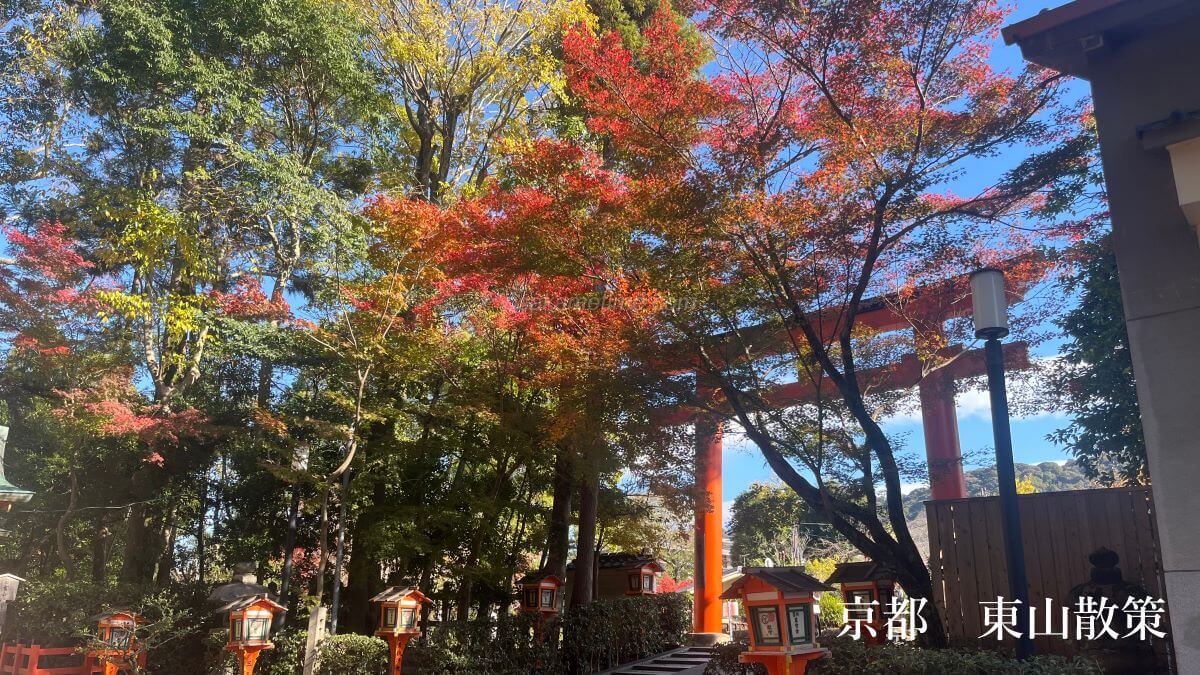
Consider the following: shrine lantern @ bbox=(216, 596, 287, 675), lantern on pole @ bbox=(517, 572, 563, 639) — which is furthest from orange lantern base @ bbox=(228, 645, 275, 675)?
lantern on pole @ bbox=(517, 572, 563, 639)

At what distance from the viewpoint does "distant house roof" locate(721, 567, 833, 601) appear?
582cm

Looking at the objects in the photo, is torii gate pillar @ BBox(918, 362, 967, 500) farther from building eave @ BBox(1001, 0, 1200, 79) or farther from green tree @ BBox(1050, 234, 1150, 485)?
building eave @ BBox(1001, 0, 1200, 79)

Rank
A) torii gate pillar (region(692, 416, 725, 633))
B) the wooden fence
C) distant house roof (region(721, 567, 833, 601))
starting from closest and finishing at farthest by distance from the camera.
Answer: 1. distant house roof (region(721, 567, 833, 601))
2. the wooden fence
3. torii gate pillar (region(692, 416, 725, 633))

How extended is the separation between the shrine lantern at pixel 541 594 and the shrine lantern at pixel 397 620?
2.18 m

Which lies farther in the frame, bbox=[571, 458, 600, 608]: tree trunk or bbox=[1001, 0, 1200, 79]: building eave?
bbox=[571, 458, 600, 608]: tree trunk

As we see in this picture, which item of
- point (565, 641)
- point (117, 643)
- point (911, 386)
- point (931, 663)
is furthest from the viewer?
point (565, 641)

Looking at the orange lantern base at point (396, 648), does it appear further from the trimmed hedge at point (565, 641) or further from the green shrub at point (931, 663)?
the green shrub at point (931, 663)

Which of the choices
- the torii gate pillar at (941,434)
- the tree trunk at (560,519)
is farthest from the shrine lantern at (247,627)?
the torii gate pillar at (941,434)

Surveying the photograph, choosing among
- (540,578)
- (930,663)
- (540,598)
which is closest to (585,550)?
(540,578)

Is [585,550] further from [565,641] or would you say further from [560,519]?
[565,641]

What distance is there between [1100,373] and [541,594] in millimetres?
7244

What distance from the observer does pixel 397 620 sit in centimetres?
840

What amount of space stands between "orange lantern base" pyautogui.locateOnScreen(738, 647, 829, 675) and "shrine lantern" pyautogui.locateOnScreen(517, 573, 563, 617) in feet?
16.9

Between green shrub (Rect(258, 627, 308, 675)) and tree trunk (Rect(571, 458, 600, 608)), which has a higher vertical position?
tree trunk (Rect(571, 458, 600, 608))
